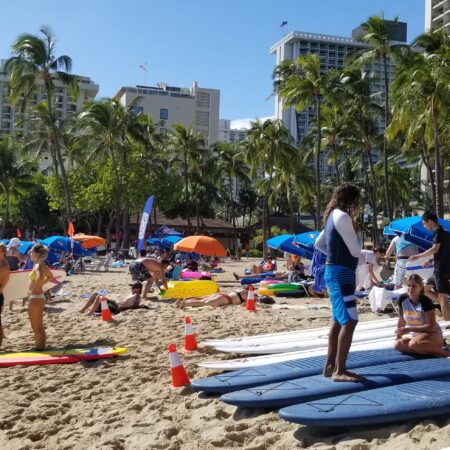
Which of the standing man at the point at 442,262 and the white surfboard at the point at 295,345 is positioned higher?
the standing man at the point at 442,262

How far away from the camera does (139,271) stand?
1502 centimetres

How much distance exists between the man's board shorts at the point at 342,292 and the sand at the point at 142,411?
3.09 feet

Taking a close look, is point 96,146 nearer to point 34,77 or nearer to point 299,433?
point 34,77

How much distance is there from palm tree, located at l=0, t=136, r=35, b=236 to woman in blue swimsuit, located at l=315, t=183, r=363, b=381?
142ft

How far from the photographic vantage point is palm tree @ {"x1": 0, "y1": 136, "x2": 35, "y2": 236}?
147ft

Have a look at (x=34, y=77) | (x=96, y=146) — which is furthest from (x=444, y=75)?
(x=96, y=146)

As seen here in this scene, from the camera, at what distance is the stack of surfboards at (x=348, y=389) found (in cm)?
385

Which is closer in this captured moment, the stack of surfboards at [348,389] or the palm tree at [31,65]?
the stack of surfboards at [348,389]

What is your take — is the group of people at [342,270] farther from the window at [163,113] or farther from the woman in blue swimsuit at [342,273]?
the window at [163,113]

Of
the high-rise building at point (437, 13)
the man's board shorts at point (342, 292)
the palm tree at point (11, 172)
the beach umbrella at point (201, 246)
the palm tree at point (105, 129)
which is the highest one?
the high-rise building at point (437, 13)

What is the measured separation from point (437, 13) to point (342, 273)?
3298 inches

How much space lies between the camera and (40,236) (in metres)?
59.9

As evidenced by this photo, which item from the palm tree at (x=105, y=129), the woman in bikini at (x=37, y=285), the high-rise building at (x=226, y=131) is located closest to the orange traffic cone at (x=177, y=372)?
the woman in bikini at (x=37, y=285)

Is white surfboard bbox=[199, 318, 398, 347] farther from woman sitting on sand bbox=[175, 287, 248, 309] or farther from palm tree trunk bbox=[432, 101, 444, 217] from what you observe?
palm tree trunk bbox=[432, 101, 444, 217]
